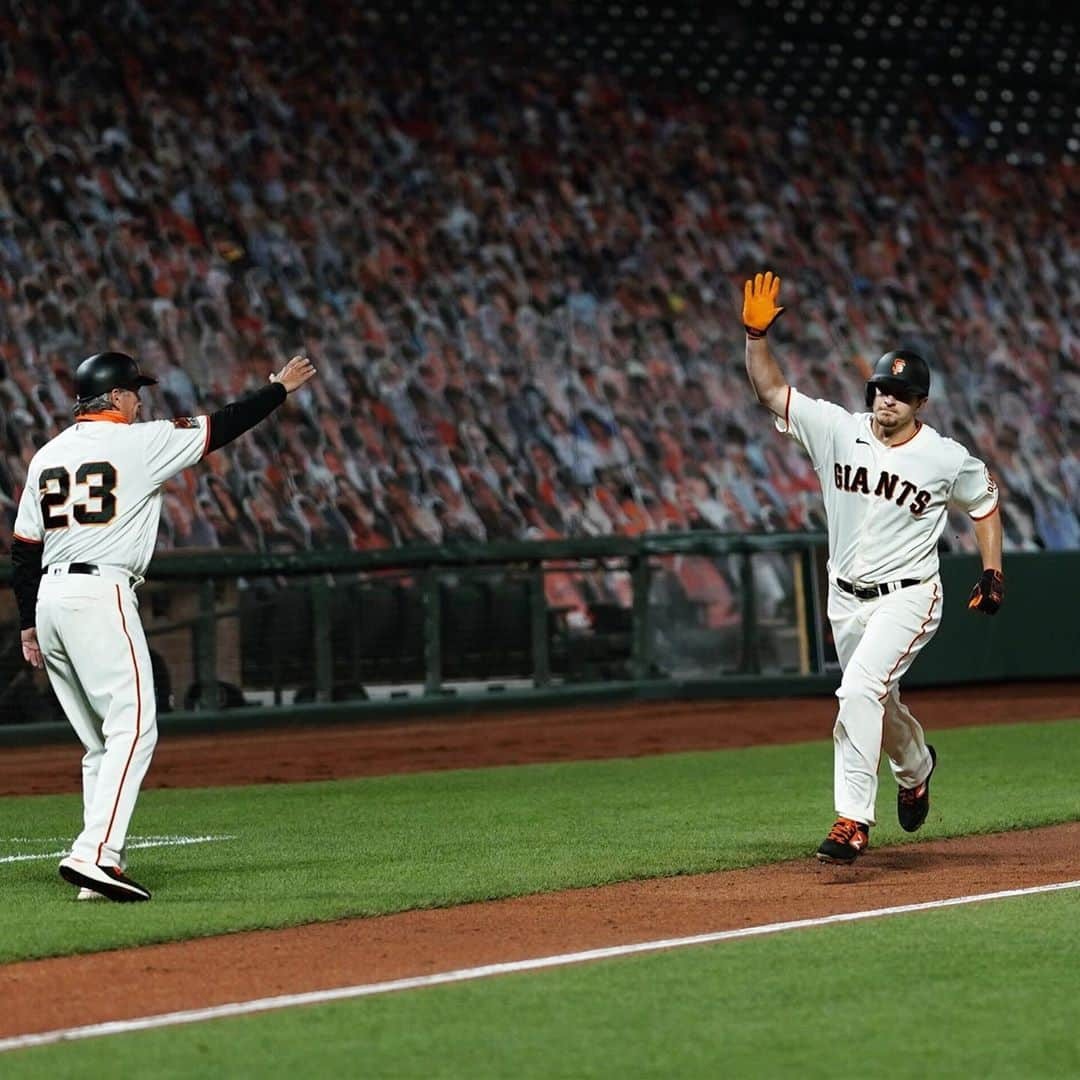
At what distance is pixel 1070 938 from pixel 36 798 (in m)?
6.79

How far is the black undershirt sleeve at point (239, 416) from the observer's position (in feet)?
21.3

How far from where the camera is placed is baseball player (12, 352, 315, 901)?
6375 mm

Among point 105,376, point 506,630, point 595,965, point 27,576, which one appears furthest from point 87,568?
point 506,630

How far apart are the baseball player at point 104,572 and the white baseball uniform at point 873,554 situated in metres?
1.97

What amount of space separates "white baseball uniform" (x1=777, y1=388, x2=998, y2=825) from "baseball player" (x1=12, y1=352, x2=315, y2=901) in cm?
197

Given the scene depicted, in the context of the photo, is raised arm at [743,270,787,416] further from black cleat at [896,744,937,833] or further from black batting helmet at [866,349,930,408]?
black cleat at [896,744,937,833]

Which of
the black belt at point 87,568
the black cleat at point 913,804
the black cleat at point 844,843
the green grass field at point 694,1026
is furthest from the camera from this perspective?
the black cleat at point 913,804

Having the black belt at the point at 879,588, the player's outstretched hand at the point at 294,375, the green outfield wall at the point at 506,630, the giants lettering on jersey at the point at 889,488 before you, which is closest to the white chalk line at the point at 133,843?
the player's outstretched hand at the point at 294,375

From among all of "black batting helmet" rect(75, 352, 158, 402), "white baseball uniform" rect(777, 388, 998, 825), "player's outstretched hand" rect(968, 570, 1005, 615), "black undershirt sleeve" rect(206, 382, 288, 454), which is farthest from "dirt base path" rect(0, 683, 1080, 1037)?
"black batting helmet" rect(75, 352, 158, 402)

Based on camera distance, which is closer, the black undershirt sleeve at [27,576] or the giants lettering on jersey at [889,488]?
the black undershirt sleeve at [27,576]

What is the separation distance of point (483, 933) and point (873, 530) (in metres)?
2.19

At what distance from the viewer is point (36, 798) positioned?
10703mm

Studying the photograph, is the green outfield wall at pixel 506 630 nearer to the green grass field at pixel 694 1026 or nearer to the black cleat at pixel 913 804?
the black cleat at pixel 913 804

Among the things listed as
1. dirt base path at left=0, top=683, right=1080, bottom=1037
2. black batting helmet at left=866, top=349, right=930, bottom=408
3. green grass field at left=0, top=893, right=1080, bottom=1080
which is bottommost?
dirt base path at left=0, top=683, right=1080, bottom=1037
